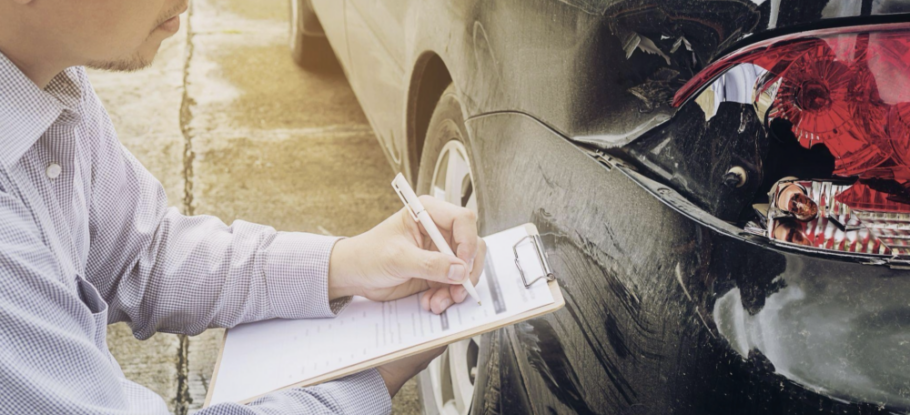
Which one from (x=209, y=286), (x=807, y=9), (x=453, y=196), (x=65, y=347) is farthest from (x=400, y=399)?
(x=807, y=9)

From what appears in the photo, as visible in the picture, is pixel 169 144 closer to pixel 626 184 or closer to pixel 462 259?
pixel 462 259

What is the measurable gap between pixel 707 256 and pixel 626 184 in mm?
158

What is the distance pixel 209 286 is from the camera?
1356 mm

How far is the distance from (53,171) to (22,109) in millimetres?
111

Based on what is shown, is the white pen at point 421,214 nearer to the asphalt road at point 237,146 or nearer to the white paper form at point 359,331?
the white paper form at point 359,331

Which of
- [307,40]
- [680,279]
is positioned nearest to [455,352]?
[680,279]

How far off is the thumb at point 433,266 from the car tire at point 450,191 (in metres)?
0.34

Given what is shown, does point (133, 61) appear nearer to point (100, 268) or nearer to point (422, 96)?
point (100, 268)

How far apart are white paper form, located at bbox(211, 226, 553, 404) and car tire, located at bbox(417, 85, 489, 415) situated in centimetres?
31

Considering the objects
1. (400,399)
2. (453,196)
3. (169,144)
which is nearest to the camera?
(453,196)

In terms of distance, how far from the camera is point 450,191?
6.05 ft

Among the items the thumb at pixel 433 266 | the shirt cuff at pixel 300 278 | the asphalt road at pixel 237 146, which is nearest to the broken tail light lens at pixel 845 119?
the thumb at pixel 433 266

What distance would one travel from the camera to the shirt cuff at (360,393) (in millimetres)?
1143

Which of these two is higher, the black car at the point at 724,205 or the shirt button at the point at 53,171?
the black car at the point at 724,205
